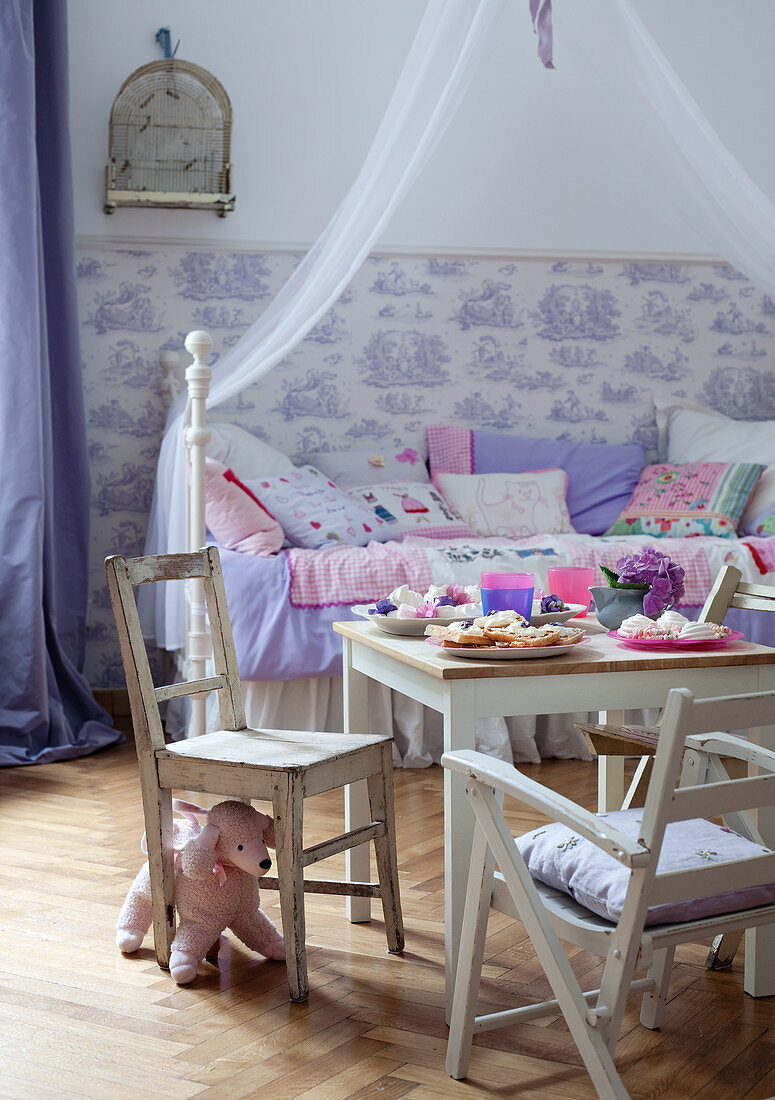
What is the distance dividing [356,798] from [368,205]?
1.88 metres

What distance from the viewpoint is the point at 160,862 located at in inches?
75.2

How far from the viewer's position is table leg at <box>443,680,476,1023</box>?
5.36 ft

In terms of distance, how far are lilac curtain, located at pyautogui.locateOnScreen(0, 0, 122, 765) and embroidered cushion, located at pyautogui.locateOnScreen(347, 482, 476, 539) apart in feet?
3.56

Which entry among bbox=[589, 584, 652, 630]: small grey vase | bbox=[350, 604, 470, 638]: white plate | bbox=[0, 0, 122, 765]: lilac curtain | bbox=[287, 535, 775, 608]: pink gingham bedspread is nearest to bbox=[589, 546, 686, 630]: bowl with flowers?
bbox=[589, 584, 652, 630]: small grey vase

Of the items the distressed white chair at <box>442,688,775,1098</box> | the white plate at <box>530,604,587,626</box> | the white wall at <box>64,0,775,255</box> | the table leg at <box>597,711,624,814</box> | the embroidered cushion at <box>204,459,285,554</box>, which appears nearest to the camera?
the distressed white chair at <box>442,688,775,1098</box>

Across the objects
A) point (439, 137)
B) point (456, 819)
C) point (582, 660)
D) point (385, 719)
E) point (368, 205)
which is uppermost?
point (439, 137)

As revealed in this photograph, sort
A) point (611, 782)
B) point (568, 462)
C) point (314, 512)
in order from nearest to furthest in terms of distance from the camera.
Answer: point (611, 782) → point (314, 512) → point (568, 462)

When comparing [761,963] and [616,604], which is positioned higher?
[616,604]

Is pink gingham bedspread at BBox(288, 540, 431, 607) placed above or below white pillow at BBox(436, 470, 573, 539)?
below

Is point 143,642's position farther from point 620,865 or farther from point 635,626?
point 620,865

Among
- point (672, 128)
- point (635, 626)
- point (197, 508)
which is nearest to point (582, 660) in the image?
point (635, 626)

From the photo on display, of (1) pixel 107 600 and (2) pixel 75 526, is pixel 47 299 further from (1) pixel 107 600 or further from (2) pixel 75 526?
(1) pixel 107 600

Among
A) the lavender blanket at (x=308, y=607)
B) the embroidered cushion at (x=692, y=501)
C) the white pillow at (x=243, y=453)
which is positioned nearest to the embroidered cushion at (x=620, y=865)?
the lavender blanket at (x=308, y=607)

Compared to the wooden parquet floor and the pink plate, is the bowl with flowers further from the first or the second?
the wooden parquet floor
